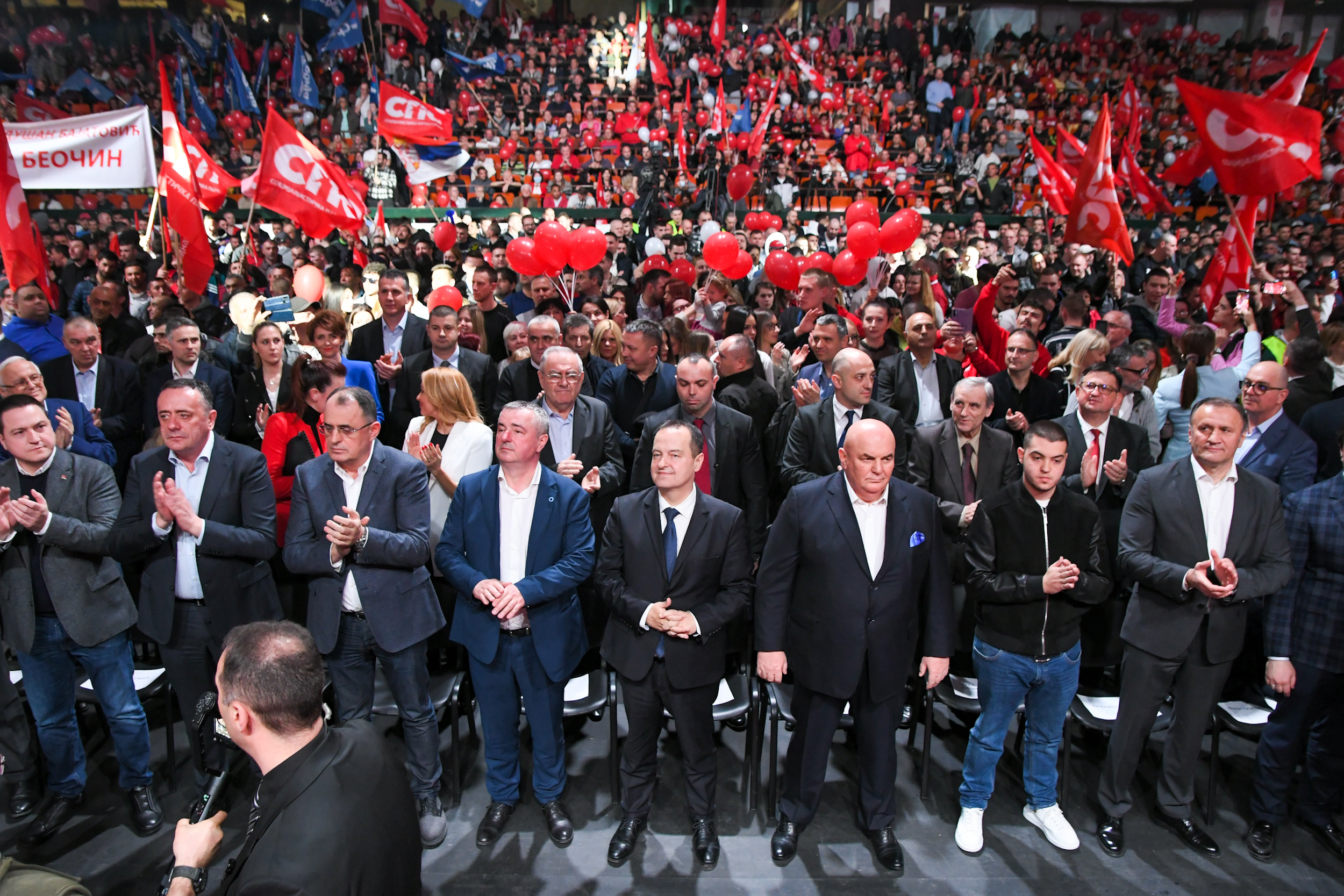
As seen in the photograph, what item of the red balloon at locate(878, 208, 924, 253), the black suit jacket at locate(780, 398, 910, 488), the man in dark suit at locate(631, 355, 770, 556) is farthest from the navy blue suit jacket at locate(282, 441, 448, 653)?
the red balloon at locate(878, 208, 924, 253)

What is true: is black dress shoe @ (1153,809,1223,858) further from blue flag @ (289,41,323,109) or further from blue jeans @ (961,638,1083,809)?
blue flag @ (289,41,323,109)

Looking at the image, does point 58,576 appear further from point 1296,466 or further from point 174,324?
point 1296,466

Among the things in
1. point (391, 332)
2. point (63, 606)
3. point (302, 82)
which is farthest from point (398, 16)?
point (63, 606)

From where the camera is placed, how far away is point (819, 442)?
15.8 feet

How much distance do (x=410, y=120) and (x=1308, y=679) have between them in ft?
33.7

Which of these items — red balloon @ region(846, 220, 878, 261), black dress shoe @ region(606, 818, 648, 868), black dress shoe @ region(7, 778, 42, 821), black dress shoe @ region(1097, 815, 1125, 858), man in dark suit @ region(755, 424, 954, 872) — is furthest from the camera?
red balloon @ region(846, 220, 878, 261)

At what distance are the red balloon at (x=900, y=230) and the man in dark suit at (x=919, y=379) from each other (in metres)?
2.53

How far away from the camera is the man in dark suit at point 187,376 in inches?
205

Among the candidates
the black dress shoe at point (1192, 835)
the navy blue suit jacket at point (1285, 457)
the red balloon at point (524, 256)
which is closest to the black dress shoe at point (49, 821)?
the black dress shoe at point (1192, 835)

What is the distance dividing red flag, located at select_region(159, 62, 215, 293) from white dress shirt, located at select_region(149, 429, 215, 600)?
3.99 m

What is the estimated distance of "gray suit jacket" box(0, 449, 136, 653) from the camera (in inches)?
143

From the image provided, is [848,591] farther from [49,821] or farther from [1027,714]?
[49,821]

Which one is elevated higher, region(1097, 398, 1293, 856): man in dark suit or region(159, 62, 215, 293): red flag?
region(159, 62, 215, 293): red flag

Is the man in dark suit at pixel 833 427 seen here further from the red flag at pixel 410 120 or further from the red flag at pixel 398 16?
the red flag at pixel 398 16
